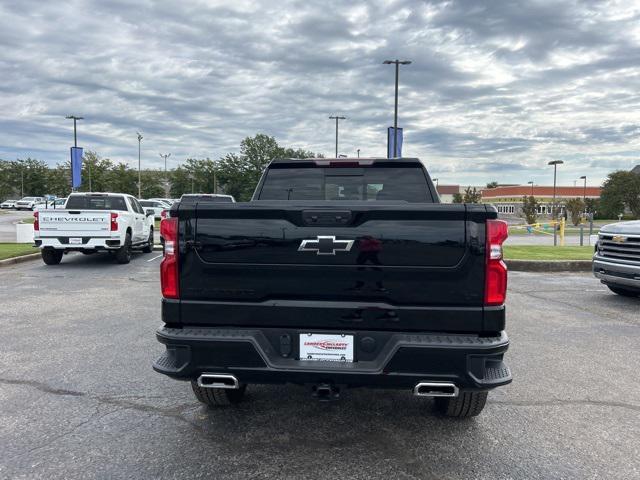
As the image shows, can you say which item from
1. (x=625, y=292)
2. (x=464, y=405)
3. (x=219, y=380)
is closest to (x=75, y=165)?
(x=625, y=292)

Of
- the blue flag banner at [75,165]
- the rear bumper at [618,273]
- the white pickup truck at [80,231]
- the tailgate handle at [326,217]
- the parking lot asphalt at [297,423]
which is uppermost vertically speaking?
the blue flag banner at [75,165]

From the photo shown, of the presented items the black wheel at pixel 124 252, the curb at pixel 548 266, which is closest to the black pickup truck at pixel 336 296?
the curb at pixel 548 266

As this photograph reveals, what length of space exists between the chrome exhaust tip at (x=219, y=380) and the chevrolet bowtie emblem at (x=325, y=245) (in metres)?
0.89

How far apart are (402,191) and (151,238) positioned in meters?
13.6

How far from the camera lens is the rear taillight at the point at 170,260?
297 centimetres

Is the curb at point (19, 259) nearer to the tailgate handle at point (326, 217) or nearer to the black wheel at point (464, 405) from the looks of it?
the tailgate handle at point (326, 217)

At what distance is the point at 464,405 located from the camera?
351cm

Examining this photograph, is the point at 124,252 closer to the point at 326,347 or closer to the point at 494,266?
the point at 326,347

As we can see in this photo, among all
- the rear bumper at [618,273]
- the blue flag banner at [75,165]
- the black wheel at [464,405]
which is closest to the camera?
the black wheel at [464,405]

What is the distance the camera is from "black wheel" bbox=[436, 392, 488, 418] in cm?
343

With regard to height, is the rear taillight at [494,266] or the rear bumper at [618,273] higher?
the rear taillight at [494,266]

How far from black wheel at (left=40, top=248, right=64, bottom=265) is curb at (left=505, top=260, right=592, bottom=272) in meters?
11.6

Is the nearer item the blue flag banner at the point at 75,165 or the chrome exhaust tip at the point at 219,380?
the chrome exhaust tip at the point at 219,380

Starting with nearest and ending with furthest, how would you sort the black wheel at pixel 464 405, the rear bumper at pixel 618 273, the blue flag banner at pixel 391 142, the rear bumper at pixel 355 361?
the rear bumper at pixel 355 361, the black wheel at pixel 464 405, the rear bumper at pixel 618 273, the blue flag banner at pixel 391 142
